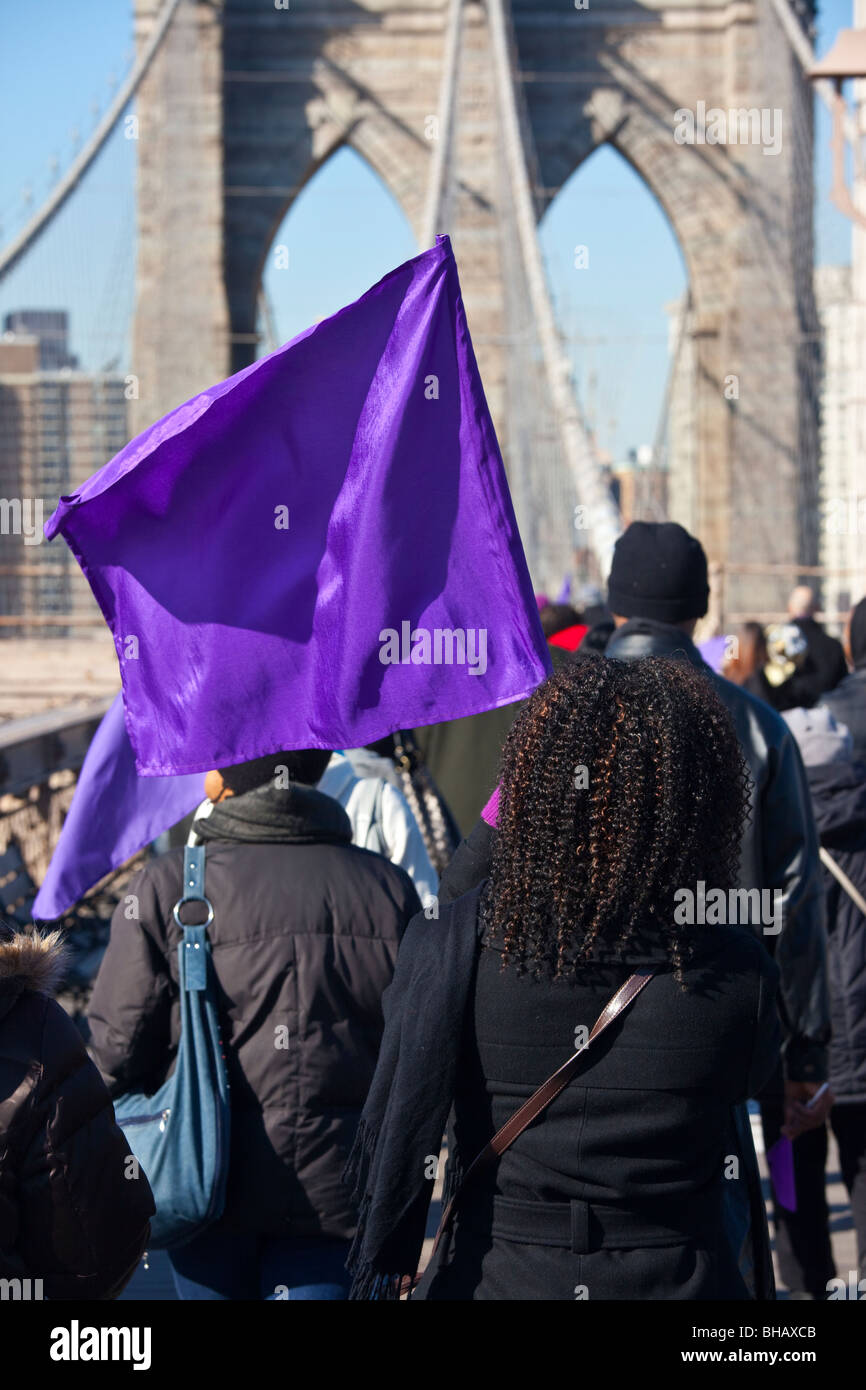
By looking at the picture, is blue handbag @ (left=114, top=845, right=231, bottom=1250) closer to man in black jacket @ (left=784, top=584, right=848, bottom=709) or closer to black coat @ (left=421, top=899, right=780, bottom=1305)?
black coat @ (left=421, top=899, right=780, bottom=1305)

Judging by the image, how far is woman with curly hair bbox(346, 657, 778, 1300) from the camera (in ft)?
5.93

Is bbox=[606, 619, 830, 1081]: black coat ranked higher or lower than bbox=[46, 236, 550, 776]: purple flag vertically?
lower

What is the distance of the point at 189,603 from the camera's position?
8.93 ft

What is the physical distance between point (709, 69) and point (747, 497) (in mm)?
7148

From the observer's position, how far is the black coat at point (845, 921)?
11.8 ft

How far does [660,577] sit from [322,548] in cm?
72

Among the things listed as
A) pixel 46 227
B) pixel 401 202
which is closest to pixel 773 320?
pixel 401 202

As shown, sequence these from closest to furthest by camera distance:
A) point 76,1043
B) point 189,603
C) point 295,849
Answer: point 76,1043
point 295,849
point 189,603

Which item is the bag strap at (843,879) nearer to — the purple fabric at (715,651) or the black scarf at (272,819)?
the black scarf at (272,819)

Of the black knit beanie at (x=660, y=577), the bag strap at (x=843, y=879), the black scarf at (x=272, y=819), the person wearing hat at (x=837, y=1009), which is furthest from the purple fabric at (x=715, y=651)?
the black scarf at (x=272, y=819)

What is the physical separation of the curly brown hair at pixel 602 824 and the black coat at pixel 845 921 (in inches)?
70.9

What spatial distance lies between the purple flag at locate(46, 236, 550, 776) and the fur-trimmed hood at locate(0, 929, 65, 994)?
2.68 feet

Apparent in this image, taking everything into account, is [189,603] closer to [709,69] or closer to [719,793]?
[719,793]

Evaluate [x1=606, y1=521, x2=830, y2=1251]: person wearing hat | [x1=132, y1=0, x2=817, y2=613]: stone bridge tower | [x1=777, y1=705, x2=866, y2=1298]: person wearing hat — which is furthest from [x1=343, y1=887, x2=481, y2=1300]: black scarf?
[x1=132, y1=0, x2=817, y2=613]: stone bridge tower
